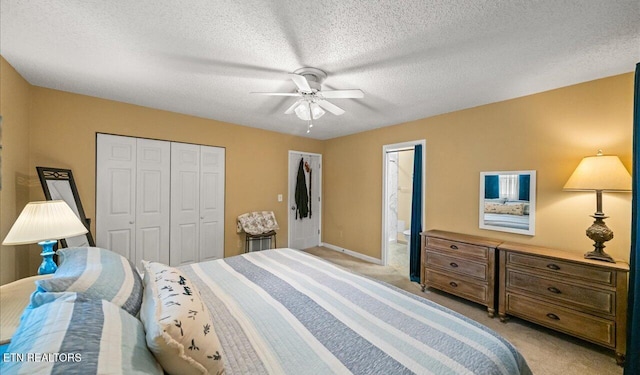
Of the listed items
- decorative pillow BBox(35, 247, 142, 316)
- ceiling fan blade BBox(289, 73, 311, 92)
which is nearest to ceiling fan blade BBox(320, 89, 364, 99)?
ceiling fan blade BBox(289, 73, 311, 92)

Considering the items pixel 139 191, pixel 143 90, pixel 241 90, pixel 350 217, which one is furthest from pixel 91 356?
pixel 350 217

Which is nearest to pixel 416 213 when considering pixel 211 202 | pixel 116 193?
pixel 211 202

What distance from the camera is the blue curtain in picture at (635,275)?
5.34 ft

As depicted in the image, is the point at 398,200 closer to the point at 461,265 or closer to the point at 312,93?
the point at 461,265

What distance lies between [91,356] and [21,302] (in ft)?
4.36

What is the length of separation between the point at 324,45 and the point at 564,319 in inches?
120

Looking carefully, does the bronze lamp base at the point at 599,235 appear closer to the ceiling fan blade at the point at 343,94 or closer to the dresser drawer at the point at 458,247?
the dresser drawer at the point at 458,247

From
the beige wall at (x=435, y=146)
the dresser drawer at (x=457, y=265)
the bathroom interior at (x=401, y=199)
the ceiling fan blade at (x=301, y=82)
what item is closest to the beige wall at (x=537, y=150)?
the beige wall at (x=435, y=146)

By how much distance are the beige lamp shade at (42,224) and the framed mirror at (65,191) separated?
1.00 meters

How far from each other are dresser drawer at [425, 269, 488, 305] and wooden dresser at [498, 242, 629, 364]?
0.57 ft

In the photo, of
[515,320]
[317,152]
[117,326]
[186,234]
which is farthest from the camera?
[317,152]

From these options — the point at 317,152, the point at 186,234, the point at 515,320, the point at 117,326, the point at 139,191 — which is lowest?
the point at 515,320

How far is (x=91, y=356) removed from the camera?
0.62 meters

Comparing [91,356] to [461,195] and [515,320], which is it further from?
[461,195]
